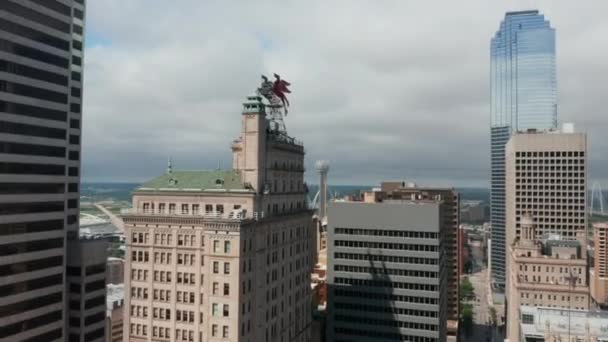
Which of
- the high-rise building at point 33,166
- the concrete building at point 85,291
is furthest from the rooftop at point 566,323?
the high-rise building at point 33,166

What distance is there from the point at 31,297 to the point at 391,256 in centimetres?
10484

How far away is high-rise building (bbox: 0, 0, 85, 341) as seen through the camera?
293 ft

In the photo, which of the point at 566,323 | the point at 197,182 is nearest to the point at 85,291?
the point at 197,182

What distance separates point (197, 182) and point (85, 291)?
30816 millimetres

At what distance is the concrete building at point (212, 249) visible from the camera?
96.8 metres

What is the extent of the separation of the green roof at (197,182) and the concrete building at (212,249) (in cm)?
21

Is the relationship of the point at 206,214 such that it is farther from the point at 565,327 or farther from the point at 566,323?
the point at 566,323

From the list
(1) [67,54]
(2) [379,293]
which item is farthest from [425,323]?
(1) [67,54]

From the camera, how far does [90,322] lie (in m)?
106

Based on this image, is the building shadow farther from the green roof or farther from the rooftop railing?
the green roof

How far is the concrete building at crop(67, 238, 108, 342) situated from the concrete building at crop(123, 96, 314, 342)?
8.37m

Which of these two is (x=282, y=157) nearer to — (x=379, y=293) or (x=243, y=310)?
(x=243, y=310)

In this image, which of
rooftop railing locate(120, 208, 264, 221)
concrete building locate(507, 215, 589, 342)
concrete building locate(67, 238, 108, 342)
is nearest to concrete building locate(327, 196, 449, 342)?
concrete building locate(507, 215, 589, 342)

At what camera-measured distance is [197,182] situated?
107062 millimetres
